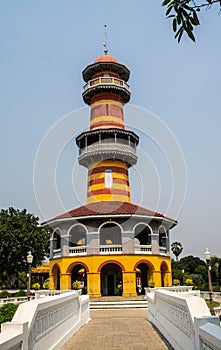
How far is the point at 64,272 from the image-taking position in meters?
29.9

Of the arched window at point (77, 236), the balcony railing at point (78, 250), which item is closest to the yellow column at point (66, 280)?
the balcony railing at point (78, 250)

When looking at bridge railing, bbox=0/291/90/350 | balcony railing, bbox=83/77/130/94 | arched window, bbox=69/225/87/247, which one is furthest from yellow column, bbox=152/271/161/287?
bridge railing, bbox=0/291/90/350

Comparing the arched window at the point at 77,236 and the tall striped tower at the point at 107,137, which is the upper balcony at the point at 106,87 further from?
the arched window at the point at 77,236

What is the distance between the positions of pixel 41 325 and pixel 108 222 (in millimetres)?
22774

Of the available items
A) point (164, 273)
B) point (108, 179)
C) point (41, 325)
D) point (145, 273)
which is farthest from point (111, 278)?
point (41, 325)

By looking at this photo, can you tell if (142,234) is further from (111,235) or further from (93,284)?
(93,284)

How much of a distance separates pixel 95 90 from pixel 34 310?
31.0 m

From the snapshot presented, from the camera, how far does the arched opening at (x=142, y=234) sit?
30.3 meters

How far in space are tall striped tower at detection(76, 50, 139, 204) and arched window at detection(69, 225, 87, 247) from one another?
8.90 feet

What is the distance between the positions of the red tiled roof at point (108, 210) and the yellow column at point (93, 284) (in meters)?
4.46

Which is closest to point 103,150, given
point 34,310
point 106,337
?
point 106,337

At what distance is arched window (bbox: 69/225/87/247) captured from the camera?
31.3 m

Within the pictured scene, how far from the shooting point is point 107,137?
3412 cm

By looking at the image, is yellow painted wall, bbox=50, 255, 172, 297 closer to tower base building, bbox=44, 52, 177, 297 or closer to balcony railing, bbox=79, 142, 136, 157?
tower base building, bbox=44, 52, 177, 297
